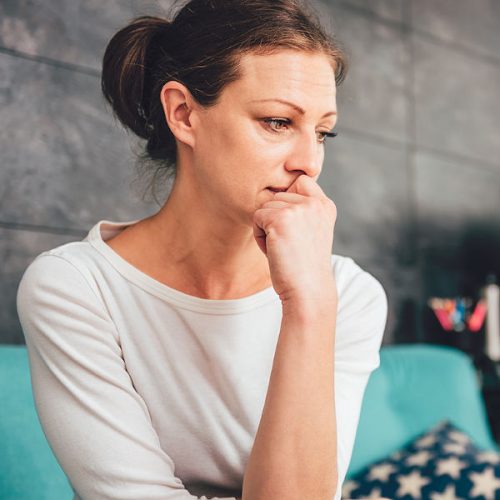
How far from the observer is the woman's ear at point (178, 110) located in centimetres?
124

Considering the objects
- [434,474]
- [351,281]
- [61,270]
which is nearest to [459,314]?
[434,474]

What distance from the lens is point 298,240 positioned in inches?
43.8

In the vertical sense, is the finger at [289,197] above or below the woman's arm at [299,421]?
above

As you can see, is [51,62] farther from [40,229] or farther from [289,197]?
[289,197]

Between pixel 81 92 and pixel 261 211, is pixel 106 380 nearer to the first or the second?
pixel 261 211

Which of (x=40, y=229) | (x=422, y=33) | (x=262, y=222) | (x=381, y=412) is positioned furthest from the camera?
(x=422, y=33)

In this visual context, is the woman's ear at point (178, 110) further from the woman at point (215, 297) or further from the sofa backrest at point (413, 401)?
the sofa backrest at point (413, 401)

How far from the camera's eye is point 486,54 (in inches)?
131

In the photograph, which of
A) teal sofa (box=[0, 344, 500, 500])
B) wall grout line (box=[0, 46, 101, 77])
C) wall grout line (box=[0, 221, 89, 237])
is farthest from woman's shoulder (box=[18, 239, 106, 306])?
wall grout line (box=[0, 46, 101, 77])

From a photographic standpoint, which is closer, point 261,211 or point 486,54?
point 261,211

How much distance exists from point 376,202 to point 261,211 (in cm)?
171

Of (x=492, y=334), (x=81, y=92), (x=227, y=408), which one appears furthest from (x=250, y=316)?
(x=492, y=334)

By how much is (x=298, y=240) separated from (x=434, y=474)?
44.9 inches

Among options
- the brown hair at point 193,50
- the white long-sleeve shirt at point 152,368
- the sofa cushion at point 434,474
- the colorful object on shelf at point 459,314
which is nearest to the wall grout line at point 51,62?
the brown hair at point 193,50
